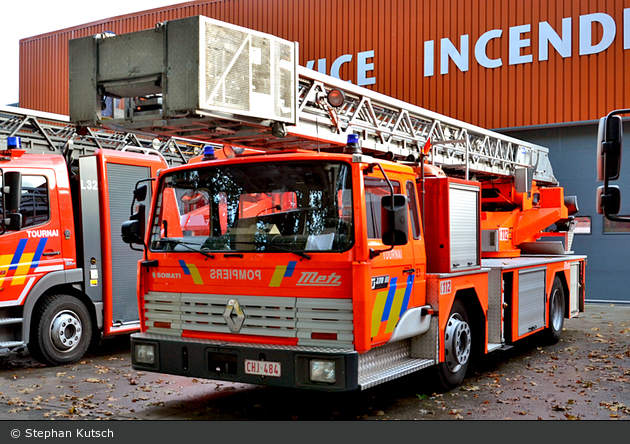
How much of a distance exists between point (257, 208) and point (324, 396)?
226 centimetres

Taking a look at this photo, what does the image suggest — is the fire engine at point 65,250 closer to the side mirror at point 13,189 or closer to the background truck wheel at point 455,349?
the side mirror at point 13,189

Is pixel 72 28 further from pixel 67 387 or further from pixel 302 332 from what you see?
pixel 302 332

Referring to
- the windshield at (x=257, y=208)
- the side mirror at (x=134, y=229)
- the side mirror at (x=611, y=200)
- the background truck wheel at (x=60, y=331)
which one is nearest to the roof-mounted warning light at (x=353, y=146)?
the windshield at (x=257, y=208)

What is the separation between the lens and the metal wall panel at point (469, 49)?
54.9ft

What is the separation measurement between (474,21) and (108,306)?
1316 cm

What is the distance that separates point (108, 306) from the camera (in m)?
8.96

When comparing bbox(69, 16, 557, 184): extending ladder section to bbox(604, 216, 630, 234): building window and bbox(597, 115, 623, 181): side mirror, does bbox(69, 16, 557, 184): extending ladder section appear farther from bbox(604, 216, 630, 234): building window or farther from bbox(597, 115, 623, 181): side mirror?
bbox(604, 216, 630, 234): building window

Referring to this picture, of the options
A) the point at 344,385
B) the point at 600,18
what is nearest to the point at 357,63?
the point at 600,18

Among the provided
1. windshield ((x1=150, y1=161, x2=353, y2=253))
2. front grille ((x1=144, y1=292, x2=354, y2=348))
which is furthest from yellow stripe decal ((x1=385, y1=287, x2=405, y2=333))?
windshield ((x1=150, y1=161, x2=353, y2=253))

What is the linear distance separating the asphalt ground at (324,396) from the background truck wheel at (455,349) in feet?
0.43

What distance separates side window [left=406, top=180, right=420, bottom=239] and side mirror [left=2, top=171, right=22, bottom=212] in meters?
4.23

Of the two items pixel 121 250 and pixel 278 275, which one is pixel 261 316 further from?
pixel 121 250

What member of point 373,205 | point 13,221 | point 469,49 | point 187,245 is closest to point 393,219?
point 373,205

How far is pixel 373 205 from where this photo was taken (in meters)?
5.63
